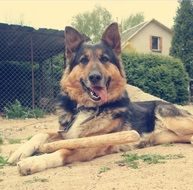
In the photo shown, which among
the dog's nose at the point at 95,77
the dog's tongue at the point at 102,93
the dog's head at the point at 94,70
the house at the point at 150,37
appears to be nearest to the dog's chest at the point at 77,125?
the dog's head at the point at 94,70

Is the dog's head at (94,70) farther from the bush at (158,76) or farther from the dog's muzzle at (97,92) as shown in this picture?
the bush at (158,76)

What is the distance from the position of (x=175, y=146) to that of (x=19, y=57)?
9.83m

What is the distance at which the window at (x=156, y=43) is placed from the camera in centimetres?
3956

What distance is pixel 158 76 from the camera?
17.3 meters

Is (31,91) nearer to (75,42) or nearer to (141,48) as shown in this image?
(75,42)

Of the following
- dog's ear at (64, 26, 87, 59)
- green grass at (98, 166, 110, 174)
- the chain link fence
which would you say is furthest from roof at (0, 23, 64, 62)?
green grass at (98, 166, 110, 174)

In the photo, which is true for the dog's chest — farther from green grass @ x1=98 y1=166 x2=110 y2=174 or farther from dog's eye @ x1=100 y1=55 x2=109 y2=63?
green grass @ x1=98 y1=166 x2=110 y2=174

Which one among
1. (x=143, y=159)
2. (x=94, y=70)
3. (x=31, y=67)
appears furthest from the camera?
(x=31, y=67)

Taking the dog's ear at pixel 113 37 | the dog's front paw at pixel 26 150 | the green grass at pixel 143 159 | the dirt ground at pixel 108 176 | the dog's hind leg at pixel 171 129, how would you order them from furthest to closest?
the dog's hind leg at pixel 171 129, the dog's ear at pixel 113 37, the dog's front paw at pixel 26 150, the green grass at pixel 143 159, the dirt ground at pixel 108 176

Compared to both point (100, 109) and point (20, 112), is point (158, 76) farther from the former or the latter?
point (100, 109)

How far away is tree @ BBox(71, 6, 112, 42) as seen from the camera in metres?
51.5

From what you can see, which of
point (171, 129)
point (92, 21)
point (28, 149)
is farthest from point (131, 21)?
point (28, 149)

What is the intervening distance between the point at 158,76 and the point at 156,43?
76.3ft

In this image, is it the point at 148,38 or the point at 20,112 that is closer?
the point at 20,112
